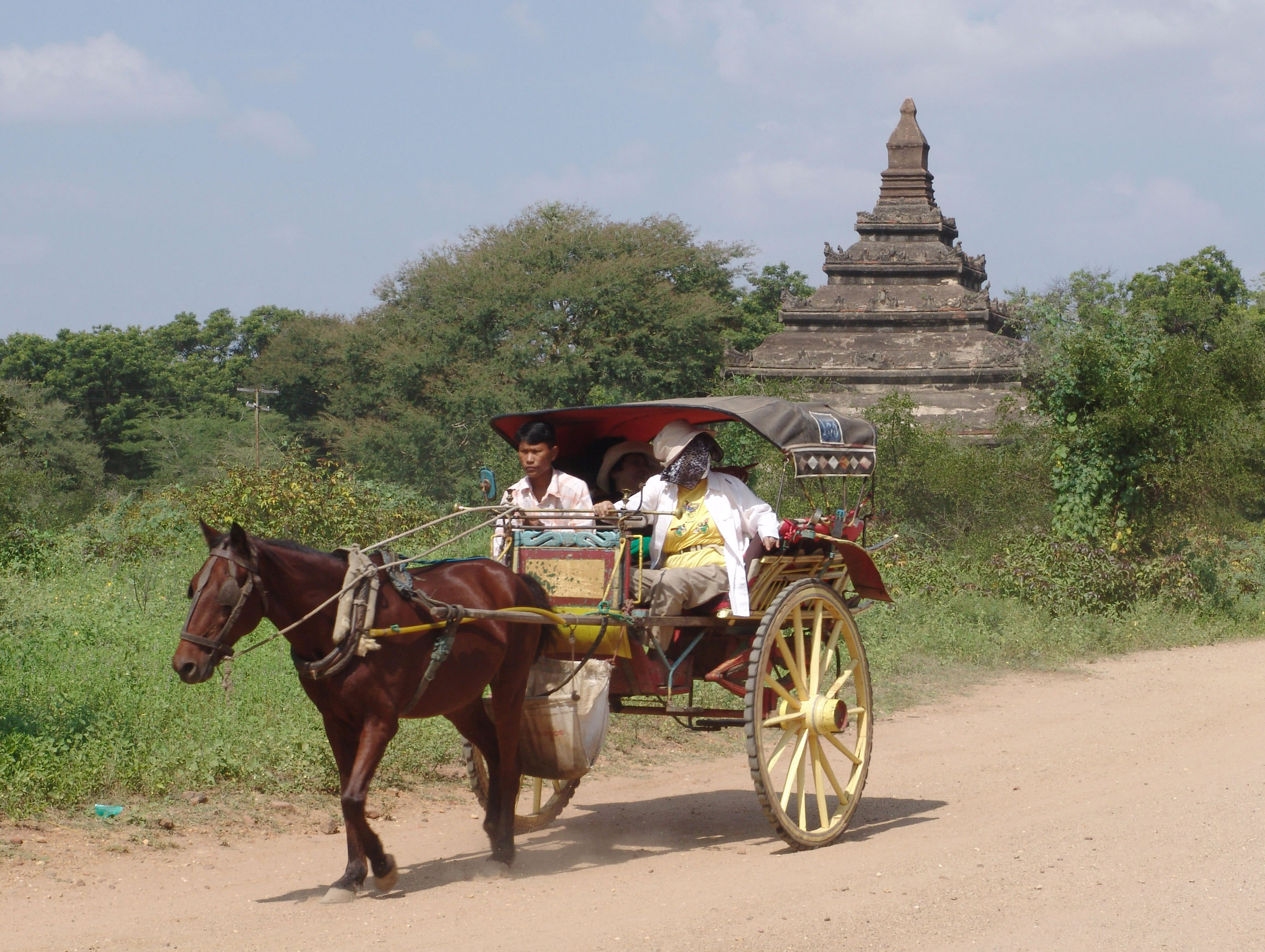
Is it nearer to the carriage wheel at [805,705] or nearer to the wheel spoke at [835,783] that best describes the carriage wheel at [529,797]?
the carriage wheel at [805,705]

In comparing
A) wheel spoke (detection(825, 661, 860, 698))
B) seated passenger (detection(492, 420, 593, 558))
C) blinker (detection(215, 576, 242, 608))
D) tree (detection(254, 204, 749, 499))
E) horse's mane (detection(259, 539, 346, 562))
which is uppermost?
tree (detection(254, 204, 749, 499))

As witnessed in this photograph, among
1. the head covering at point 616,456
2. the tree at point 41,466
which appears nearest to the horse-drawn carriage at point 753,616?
the head covering at point 616,456

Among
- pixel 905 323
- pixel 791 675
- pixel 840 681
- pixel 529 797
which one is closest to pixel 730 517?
pixel 791 675

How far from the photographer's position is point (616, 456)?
309 inches

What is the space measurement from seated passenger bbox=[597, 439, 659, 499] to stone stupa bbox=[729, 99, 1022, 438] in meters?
19.0

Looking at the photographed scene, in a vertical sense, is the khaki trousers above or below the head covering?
below

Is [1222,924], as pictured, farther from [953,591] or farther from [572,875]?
[953,591]

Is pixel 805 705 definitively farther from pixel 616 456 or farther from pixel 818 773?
pixel 616 456

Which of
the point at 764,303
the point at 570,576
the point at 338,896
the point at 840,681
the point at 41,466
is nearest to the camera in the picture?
the point at 338,896

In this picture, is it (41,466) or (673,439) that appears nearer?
(673,439)

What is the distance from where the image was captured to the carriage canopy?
6.82 m

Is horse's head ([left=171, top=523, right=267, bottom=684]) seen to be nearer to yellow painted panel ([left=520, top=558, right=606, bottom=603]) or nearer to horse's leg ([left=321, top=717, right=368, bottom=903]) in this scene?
horse's leg ([left=321, top=717, right=368, bottom=903])

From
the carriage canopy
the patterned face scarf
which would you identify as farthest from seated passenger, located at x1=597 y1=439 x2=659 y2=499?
the patterned face scarf

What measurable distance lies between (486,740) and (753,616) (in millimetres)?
1452
